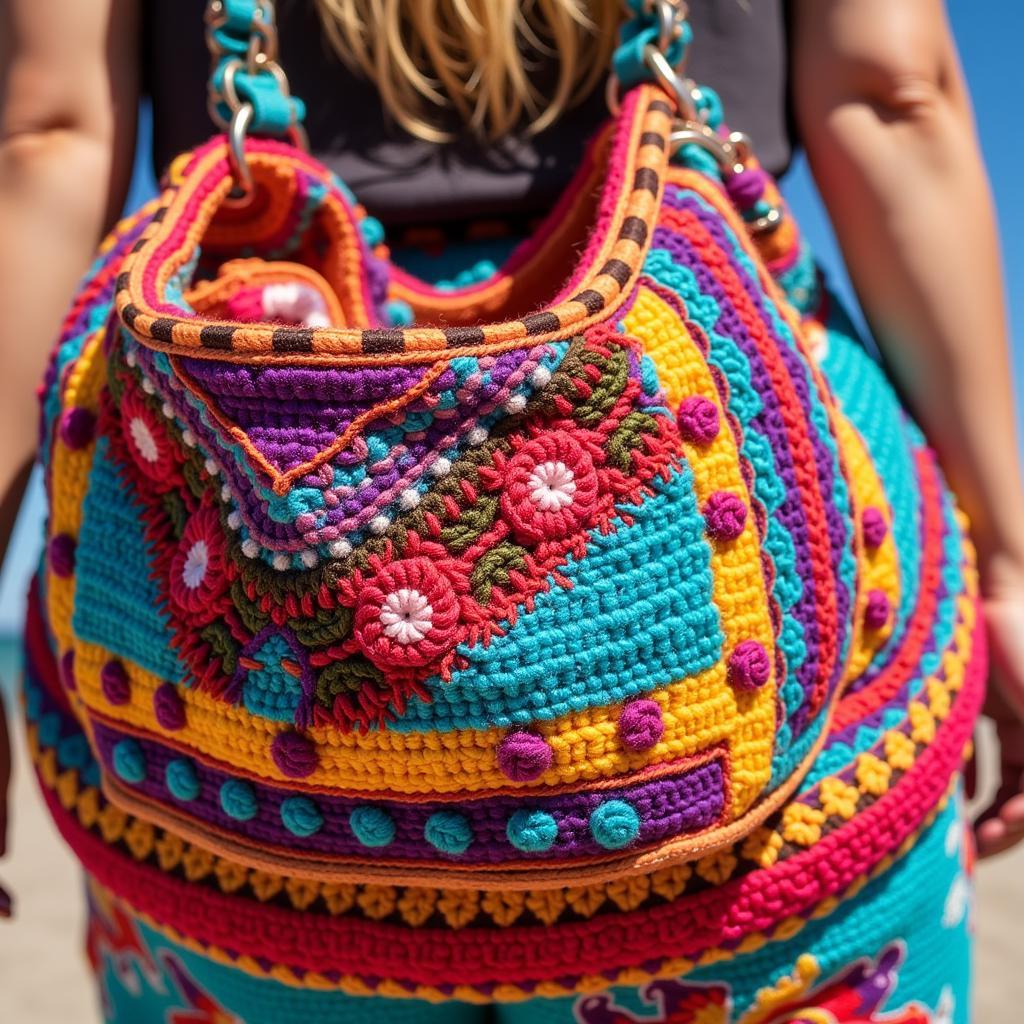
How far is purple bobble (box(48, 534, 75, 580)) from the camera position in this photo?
2.84ft

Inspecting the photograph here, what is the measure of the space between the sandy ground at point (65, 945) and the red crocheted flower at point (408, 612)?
3086 mm

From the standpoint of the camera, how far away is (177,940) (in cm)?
88

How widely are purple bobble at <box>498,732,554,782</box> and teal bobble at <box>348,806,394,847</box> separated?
105 mm

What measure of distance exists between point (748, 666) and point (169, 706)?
424 mm

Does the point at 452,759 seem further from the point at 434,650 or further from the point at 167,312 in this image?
the point at 167,312

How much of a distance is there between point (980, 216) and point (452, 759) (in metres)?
0.81

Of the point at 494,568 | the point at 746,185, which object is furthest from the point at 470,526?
the point at 746,185

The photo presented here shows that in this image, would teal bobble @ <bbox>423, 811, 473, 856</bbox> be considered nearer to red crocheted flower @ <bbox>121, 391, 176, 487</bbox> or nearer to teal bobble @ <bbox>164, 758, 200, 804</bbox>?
teal bobble @ <bbox>164, 758, 200, 804</bbox>

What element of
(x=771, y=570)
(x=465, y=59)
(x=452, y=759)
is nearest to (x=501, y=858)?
(x=452, y=759)

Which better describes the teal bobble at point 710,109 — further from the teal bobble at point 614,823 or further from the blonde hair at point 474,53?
the teal bobble at point 614,823

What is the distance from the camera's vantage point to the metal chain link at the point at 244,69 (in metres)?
0.94

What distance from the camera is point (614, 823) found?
0.71 meters

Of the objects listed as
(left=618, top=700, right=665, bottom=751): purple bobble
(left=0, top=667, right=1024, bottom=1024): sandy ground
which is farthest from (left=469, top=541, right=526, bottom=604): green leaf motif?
(left=0, top=667, right=1024, bottom=1024): sandy ground

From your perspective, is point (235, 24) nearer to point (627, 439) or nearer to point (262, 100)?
point (262, 100)
